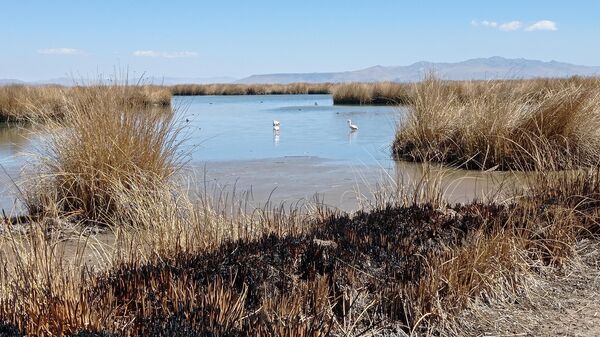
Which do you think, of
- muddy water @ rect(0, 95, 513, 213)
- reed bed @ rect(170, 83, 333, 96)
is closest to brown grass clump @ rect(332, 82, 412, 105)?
muddy water @ rect(0, 95, 513, 213)

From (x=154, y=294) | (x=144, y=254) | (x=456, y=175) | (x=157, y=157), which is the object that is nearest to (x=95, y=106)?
(x=157, y=157)

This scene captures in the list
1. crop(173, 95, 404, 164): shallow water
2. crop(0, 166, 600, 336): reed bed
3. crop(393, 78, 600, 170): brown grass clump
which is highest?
crop(393, 78, 600, 170): brown grass clump

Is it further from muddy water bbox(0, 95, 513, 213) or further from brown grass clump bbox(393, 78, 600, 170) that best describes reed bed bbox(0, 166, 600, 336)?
brown grass clump bbox(393, 78, 600, 170)

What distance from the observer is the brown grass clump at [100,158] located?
7109mm

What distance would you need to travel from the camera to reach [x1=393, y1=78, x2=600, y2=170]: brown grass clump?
10.5m

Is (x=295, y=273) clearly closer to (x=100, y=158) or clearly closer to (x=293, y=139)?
(x=100, y=158)

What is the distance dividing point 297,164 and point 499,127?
3.46 metres

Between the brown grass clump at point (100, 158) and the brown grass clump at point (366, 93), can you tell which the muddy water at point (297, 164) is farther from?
the brown grass clump at point (366, 93)

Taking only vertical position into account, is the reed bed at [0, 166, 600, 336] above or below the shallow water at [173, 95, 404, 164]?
above

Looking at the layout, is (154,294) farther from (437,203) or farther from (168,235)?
(437,203)

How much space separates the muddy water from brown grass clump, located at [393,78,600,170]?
51cm

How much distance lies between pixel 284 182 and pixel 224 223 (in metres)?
4.24

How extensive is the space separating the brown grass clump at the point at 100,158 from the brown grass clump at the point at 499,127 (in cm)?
434

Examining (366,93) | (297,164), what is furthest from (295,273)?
(366,93)
